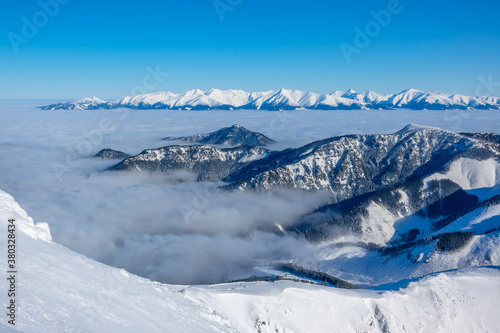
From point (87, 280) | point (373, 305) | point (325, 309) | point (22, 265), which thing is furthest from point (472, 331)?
point (22, 265)

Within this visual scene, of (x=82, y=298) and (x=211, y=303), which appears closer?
(x=82, y=298)

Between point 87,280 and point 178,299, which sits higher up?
point 87,280

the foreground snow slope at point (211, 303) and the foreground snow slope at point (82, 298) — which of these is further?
the foreground snow slope at point (211, 303)

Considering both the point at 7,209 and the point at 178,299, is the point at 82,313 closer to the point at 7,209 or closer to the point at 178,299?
the point at 178,299

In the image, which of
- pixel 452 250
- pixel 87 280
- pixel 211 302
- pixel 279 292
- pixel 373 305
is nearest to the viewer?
pixel 87 280

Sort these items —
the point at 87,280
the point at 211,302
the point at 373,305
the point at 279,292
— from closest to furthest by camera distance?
the point at 87,280, the point at 211,302, the point at 279,292, the point at 373,305

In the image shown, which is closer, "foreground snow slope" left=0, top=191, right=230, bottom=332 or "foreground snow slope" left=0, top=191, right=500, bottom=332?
"foreground snow slope" left=0, top=191, right=230, bottom=332

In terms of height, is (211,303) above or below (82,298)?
below

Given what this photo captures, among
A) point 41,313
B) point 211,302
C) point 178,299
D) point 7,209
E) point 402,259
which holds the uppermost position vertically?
point 7,209
